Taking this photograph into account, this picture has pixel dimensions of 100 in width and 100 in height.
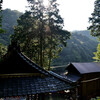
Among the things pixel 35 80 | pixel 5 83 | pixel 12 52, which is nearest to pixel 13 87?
pixel 5 83

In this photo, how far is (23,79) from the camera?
17.3 ft

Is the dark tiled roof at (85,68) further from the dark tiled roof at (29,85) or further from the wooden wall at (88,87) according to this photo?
the dark tiled roof at (29,85)

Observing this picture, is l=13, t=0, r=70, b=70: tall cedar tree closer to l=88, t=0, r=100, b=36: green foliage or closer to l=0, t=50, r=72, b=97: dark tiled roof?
l=88, t=0, r=100, b=36: green foliage

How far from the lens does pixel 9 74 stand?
16.8 ft

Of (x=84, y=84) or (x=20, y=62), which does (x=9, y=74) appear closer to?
(x=20, y=62)

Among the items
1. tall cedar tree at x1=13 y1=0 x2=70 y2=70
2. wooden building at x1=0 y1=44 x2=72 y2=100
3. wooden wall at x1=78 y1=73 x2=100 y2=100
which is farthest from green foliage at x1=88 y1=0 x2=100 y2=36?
wooden building at x1=0 y1=44 x2=72 y2=100

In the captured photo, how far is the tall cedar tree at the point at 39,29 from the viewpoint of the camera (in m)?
15.7

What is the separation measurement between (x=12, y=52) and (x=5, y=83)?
5.23 feet

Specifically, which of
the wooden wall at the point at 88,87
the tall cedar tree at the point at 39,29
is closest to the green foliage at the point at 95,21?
the tall cedar tree at the point at 39,29

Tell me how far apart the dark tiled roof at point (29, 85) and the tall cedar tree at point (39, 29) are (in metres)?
10.6

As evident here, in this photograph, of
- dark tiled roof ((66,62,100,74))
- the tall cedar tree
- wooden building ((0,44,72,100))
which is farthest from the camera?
the tall cedar tree

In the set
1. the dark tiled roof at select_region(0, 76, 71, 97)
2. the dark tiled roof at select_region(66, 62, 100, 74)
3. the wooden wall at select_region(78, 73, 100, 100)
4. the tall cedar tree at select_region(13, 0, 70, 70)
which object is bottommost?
the wooden wall at select_region(78, 73, 100, 100)

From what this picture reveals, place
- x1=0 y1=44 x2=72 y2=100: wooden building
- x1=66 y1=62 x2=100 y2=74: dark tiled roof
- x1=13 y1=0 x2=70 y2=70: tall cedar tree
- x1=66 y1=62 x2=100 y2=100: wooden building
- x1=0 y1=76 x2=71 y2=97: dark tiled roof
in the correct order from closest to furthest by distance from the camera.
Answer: x1=0 y1=76 x2=71 y2=97: dark tiled roof, x1=0 y1=44 x2=72 y2=100: wooden building, x1=66 y1=62 x2=100 y2=100: wooden building, x1=66 y1=62 x2=100 y2=74: dark tiled roof, x1=13 y1=0 x2=70 y2=70: tall cedar tree

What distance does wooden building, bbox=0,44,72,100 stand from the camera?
4.78 meters
